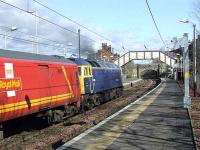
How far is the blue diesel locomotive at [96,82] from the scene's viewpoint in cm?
2573

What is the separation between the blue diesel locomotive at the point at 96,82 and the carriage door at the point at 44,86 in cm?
704

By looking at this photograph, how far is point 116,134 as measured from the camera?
1459 centimetres

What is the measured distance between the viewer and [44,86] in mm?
17172

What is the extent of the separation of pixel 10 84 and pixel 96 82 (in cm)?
1541

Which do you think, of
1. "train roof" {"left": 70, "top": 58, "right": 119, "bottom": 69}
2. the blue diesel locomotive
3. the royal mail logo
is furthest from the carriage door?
"train roof" {"left": 70, "top": 58, "right": 119, "bottom": 69}

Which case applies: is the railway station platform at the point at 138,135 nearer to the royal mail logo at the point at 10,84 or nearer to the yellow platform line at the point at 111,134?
the yellow platform line at the point at 111,134

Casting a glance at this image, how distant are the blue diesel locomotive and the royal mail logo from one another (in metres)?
10.0

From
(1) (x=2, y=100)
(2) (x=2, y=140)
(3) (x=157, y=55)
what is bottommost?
(2) (x=2, y=140)

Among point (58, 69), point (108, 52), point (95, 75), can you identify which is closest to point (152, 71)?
point (108, 52)

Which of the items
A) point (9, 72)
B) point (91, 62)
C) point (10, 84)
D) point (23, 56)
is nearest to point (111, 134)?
point (10, 84)

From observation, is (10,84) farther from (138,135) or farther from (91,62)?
(91,62)

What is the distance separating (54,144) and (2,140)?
7.42ft

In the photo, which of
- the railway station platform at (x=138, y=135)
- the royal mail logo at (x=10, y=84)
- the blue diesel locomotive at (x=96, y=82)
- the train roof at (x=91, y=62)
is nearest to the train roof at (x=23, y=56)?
the royal mail logo at (x=10, y=84)

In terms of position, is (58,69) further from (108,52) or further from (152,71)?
(152,71)
